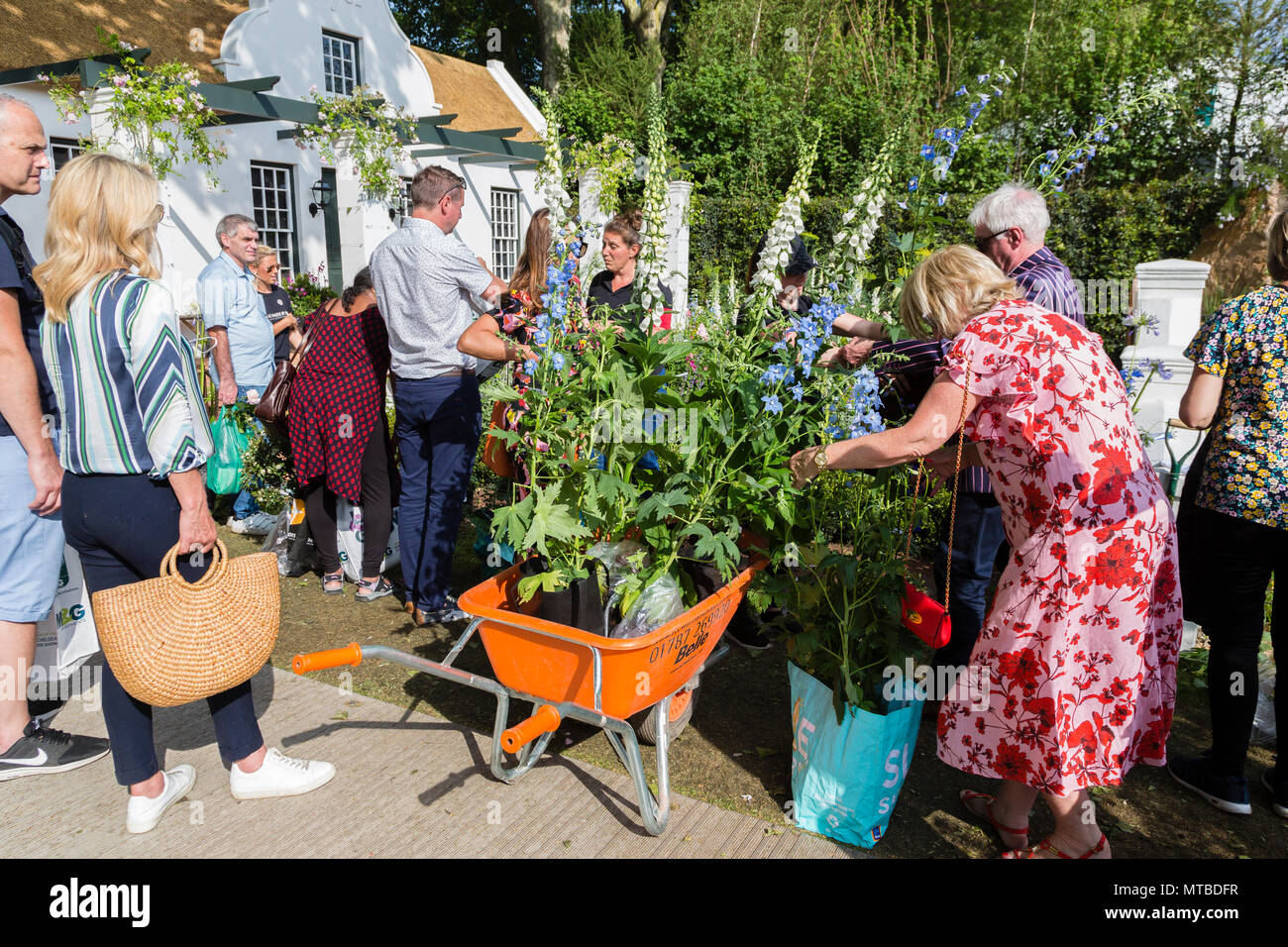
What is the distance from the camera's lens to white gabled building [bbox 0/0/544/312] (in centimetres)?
1039

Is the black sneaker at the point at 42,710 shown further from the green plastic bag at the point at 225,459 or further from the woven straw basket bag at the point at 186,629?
the green plastic bag at the point at 225,459

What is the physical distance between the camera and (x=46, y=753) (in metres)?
2.96

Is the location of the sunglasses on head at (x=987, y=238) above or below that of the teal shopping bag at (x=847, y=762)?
above

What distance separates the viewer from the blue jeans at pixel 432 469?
409 centimetres

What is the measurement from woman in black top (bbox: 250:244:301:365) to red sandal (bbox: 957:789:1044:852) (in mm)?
5131

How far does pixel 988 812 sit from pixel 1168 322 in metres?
3.62

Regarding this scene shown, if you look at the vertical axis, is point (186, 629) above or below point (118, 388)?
below

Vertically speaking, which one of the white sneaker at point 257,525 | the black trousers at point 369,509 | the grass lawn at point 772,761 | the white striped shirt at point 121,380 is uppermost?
the white striped shirt at point 121,380

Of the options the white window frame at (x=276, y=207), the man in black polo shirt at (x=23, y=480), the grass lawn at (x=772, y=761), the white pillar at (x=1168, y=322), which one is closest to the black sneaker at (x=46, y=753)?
the man in black polo shirt at (x=23, y=480)

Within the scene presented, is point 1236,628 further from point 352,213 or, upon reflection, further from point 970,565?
point 352,213

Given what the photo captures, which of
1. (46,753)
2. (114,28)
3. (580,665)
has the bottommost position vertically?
(46,753)

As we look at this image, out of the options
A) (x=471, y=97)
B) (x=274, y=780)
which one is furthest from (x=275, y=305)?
(x=471, y=97)

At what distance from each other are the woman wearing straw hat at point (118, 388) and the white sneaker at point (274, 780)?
41 centimetres
